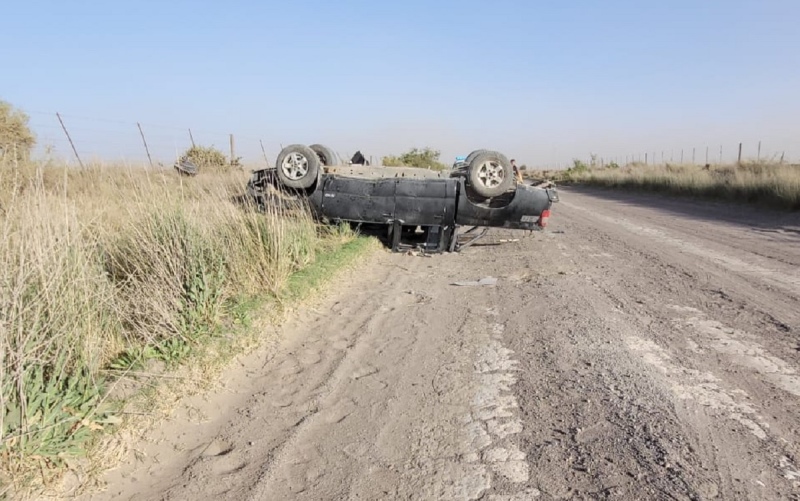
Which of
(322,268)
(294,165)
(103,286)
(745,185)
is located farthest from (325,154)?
(745,185)

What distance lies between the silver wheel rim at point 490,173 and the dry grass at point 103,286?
3.42 meters

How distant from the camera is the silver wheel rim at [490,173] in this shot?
8766 millimetres

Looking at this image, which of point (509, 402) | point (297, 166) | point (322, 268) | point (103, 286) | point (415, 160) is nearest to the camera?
point (509, 402)

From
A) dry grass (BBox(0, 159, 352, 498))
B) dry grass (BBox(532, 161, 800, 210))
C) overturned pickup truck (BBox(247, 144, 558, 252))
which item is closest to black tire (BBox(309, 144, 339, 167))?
overturned pickup truck (BBox(247, 144, 558, 252))

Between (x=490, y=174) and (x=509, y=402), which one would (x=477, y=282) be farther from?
(x=509, y=402)

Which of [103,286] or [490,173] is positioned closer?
[103,286]

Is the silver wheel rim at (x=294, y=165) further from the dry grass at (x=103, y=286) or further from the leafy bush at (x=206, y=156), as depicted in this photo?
the leafy bush at (x=206, y=156)

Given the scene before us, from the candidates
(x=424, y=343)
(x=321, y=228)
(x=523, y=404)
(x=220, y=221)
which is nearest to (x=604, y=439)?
(x=523, y=404)

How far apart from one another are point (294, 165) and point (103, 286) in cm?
541

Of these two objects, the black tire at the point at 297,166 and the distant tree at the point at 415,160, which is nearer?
the black tire at the point at 297,166

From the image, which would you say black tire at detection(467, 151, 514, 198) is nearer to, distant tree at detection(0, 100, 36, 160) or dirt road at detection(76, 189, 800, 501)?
dirt road at detection(76, 189, 800, 501)

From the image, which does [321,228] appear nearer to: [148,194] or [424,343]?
[148,194]

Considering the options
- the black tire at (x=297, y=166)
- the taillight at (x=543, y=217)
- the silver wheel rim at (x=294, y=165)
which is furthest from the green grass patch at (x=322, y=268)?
the taillight at (x=543, y=217)

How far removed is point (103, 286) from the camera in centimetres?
379
